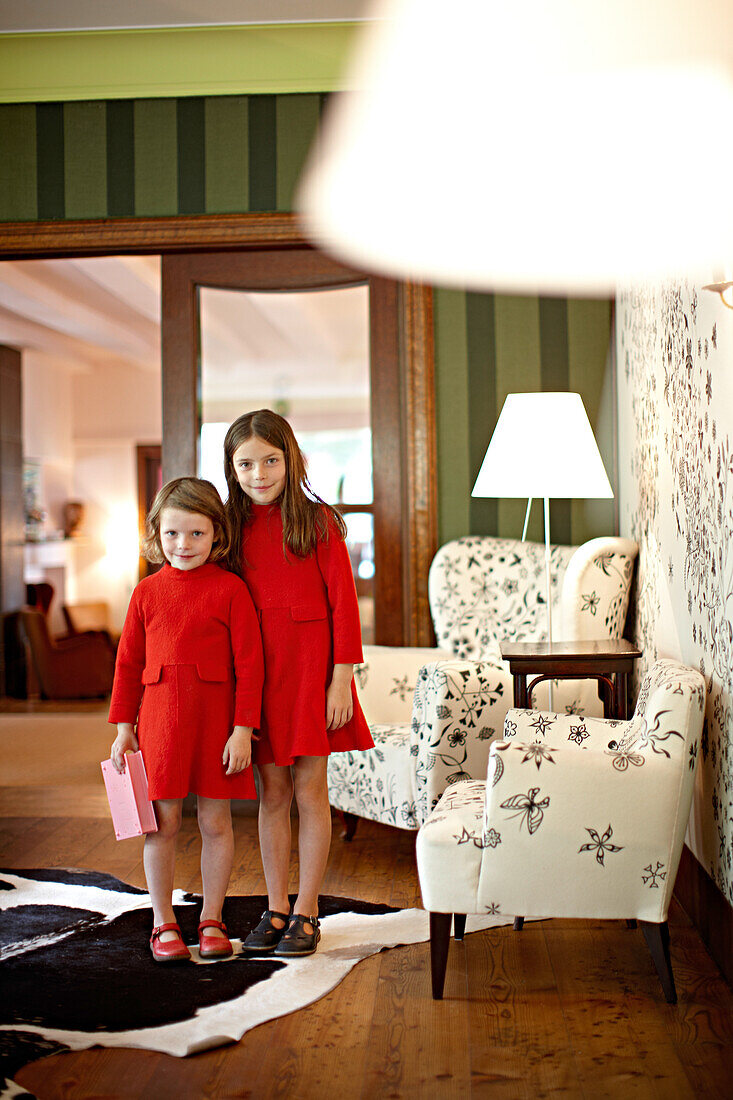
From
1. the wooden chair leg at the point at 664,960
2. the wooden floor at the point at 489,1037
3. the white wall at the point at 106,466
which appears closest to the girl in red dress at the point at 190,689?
the wooden floor at the point at 489,1037

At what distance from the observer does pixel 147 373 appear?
959 cm

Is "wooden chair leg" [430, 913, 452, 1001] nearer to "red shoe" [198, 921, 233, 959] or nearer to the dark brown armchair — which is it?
"red shoe" [198, 921, 233, 959]

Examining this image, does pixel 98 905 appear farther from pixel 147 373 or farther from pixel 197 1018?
pixel 147 373

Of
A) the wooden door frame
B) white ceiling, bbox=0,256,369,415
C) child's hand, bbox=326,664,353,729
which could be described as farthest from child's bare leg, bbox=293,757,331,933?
white ceiling, bbox=0,256,369,415

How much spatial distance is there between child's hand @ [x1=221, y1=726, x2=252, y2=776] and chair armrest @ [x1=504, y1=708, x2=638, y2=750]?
1.99ft

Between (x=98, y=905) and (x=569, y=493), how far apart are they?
68.5 inches

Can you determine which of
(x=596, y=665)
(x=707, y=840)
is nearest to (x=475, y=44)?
(x=596, y=665)

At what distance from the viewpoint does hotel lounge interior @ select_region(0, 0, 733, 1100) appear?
2.03 meters

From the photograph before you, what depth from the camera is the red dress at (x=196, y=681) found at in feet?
7.48

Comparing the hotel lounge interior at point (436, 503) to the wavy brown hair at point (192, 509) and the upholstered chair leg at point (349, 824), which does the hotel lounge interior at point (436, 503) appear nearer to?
the upholstered chair leg at point (349, 824)

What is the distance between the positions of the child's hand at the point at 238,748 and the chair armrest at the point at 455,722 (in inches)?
26.3

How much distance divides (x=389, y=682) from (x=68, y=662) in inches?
172

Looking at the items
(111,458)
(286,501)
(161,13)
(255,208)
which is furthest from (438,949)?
(111,458)

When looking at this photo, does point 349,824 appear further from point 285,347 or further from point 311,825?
point 285,347
